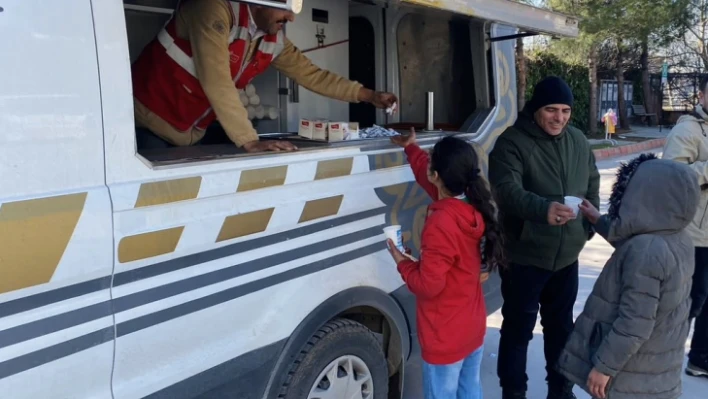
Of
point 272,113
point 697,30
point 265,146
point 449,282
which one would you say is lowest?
point 449,282

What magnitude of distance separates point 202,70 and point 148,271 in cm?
95

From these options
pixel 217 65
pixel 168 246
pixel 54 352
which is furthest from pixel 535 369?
pixel 54 352

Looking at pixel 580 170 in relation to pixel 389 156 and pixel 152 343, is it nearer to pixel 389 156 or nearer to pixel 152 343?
pixel 389 156

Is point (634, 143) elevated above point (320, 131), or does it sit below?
below

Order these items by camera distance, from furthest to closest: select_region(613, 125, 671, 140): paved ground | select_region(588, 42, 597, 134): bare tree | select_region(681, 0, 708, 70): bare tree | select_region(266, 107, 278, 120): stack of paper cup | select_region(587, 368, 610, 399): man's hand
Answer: select_region(613, 125, 671, 140): paved ground < select_region(681, 0, 708, 70): bare tree < select_region(588, 42, 597, 134): bare tree < select_region(266, 107, 278, 120): stack of paper cup < select_region(587, 368, 610, 399): man's hand

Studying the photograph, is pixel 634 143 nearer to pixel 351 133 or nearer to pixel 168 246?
pixel 351 133

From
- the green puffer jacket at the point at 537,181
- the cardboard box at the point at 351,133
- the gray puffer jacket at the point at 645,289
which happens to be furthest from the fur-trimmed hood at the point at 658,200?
the cardboard box at the point at 351,133

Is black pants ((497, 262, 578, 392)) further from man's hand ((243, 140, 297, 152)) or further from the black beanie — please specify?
man's hand ((243, 140, 297, 152))

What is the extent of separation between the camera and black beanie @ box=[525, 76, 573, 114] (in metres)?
3.27

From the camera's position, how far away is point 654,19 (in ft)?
55.5

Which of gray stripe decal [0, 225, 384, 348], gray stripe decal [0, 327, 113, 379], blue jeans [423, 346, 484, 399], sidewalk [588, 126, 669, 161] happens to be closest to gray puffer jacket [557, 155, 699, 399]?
blue jeans [423, 346, 484, 399]

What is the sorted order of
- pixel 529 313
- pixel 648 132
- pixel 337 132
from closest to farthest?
pixel 337 132, pixel 529 313, pixel 648 132

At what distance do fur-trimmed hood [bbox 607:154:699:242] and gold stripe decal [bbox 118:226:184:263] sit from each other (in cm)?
176

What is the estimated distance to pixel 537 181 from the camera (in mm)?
3348
